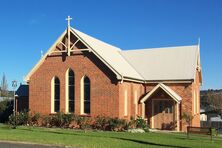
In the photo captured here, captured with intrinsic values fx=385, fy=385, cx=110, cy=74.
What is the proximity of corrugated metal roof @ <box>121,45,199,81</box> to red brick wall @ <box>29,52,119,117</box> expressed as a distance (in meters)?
5.24

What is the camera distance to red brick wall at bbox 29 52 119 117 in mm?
30156

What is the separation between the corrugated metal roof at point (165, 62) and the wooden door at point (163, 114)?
2185mm

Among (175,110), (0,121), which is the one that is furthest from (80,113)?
(0,121)

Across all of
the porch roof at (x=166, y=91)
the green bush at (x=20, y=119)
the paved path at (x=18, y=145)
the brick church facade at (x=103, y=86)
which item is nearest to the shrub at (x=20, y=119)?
the green bush at (x=20, y=119)

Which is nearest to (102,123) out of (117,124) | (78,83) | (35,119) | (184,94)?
(117,124)

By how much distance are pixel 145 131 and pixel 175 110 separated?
4.11 metres

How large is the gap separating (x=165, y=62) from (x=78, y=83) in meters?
9.21

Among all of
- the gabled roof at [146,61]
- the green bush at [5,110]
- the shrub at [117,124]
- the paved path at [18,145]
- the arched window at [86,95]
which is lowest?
the paved path at [18,145]

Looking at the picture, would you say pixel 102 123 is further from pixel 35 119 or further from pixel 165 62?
pixel 165 62

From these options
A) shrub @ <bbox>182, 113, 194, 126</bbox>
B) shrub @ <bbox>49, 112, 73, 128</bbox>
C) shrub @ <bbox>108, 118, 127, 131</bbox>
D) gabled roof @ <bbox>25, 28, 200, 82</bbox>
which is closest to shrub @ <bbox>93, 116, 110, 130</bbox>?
shrub @ <bbox>108, 118, 127, 131</bbox>

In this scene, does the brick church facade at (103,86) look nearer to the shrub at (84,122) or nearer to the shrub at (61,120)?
the shrub at (84,122)

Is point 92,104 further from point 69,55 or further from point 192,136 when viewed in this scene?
point 192,136

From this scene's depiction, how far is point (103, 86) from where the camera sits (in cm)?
3041

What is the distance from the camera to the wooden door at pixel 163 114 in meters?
32.7
